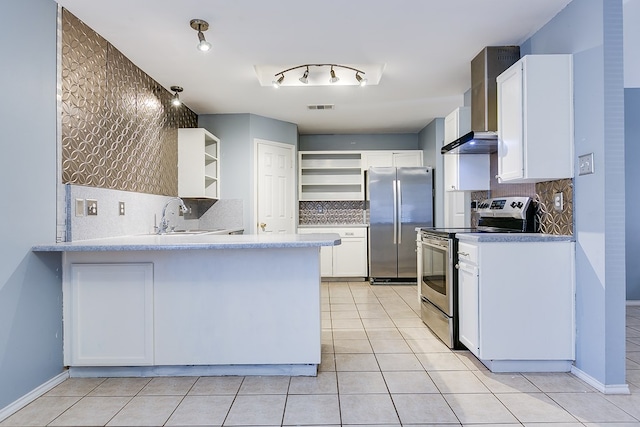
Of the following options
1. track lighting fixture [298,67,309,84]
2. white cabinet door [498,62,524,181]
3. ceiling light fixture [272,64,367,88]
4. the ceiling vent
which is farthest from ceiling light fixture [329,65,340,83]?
white cabinet door [498,62,524,181]

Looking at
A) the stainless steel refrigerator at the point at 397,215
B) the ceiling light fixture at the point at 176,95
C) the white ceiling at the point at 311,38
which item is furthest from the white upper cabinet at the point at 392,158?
the ceiling light fixture at the point at 176,95

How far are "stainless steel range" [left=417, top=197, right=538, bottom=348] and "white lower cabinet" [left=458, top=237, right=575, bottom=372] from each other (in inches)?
13.8

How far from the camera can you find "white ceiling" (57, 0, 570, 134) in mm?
2365

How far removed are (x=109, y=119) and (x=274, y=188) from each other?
2503 millimetres

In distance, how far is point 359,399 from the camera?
2041 millimetres

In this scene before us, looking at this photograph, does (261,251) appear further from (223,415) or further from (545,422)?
(545,422)

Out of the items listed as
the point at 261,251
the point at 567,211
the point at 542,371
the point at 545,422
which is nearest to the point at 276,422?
the point at 261,251

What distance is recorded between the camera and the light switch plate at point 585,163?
2.15m

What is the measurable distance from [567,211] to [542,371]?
3.35 feet

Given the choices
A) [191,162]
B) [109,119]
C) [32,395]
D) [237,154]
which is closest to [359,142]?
[237,154]

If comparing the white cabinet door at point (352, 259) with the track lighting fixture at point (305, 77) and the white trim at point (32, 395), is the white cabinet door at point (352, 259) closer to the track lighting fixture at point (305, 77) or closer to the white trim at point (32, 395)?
the track lighting fixture at point (305, 77)

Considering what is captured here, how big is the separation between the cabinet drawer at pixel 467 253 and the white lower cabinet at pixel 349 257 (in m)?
2.91

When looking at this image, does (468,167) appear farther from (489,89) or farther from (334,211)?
(334,211)

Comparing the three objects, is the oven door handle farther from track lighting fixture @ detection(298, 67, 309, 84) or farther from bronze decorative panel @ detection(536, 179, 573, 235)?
track lighting fixture @ detection(298, 67, 309, 84)
